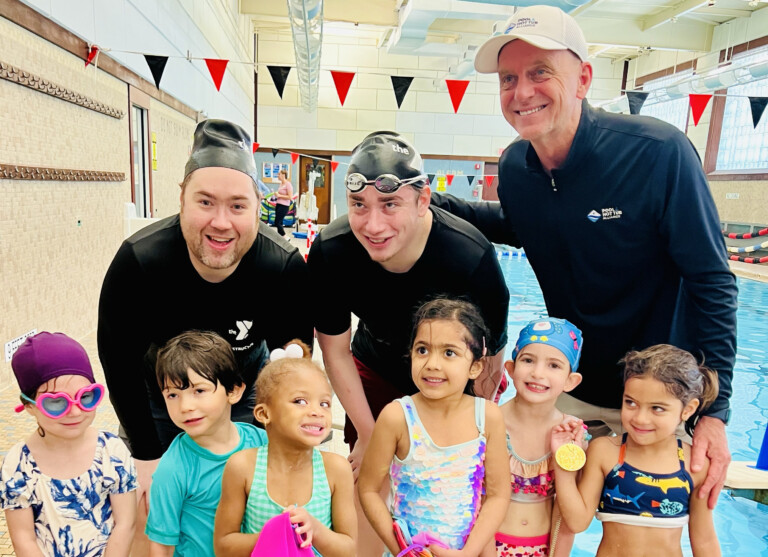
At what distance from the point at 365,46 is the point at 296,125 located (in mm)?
3878

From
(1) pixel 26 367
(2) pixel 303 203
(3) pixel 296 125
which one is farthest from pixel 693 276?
(3) pixel 296 125

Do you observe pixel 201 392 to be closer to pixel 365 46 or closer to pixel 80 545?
pixel 80 545

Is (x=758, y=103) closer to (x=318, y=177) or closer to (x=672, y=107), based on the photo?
(x=672, y=107)

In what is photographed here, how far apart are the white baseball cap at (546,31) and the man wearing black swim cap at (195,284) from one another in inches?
44.3

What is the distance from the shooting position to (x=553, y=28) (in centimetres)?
196

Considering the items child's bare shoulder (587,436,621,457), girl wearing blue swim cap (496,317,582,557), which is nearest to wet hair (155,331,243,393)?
girl wearing blue swim cap (496,317,582,557)

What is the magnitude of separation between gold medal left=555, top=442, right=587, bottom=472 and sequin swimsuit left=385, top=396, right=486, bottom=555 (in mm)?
279

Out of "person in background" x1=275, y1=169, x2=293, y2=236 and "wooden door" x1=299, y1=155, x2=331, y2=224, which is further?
"wooden door" x1=299, y1=155, x2=331, y2=224

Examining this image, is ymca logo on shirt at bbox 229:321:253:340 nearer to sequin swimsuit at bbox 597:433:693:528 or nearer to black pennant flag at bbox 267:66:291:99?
sequin swimsuit at bbox 597:433:693:528

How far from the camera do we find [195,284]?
2062 mm

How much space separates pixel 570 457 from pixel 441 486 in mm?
471

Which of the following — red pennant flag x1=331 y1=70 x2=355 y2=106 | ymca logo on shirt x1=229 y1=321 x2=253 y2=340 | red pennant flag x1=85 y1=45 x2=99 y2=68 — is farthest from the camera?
red pennant flag x1=331 y1=70 x2=355 y2=106

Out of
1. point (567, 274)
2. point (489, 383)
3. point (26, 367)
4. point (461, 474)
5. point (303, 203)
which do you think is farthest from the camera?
point (303, 203)

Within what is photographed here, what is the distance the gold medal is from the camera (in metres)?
1.86
